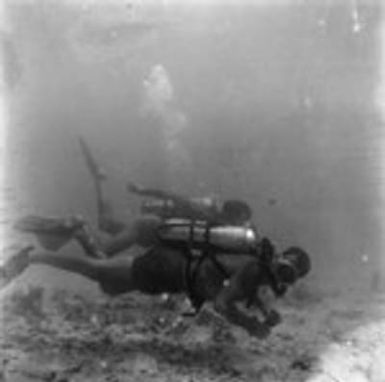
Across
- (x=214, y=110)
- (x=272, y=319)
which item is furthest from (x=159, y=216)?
(x=214, y=110)

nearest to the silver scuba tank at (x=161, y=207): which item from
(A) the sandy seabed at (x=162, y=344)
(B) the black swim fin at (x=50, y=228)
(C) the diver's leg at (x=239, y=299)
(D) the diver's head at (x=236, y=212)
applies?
(D) the diver's head at (x=236, y=212)

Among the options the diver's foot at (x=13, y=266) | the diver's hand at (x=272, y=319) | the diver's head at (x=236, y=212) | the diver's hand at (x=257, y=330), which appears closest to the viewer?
the diver's hand at (x=257, y=330)

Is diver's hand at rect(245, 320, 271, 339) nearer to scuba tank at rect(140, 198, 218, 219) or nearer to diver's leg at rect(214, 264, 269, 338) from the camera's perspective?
diver's leg at rect(214, 264, 269, 338)

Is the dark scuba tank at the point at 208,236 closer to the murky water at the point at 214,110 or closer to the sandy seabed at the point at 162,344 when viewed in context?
the sandy seabed at the point at 162,344

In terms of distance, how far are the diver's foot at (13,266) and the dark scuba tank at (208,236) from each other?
1561 millimetres

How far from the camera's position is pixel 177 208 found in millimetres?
7043

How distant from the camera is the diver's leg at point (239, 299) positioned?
18.9 ft

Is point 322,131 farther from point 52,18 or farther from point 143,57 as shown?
point 52,18

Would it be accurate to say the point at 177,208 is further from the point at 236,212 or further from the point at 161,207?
the point at 236,212

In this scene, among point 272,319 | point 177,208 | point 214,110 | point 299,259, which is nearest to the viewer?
point 272,319

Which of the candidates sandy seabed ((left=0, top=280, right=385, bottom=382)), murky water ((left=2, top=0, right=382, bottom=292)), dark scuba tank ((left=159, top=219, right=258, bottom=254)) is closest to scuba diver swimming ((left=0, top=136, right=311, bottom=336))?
dark scuba tank ((left=159, top=219, right=258, bottom=254))

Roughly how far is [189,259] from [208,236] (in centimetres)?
36

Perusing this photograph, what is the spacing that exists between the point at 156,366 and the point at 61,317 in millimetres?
2174

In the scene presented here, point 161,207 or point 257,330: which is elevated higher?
point 161,207
